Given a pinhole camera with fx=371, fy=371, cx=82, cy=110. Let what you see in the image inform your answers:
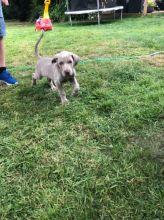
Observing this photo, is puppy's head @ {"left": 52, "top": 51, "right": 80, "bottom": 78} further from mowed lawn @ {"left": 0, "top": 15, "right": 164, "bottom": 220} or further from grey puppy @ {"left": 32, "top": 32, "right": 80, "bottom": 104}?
mowed lawn @ {"left": 0, "top": 15, "right": 164, "bottom": 220}

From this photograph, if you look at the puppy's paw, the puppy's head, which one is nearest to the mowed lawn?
the puppy's paw

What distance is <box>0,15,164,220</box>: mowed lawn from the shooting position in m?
2.35

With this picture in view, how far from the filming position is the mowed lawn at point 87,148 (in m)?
2.35

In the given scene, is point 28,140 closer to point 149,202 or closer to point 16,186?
point 16,186

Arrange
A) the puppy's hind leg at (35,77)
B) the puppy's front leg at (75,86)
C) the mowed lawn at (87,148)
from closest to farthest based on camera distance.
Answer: the mowed lawn at (87,148) → the puppy's front leg at (75,86) → the puppy's hind leg at (35,77)

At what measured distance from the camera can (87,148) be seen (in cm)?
297

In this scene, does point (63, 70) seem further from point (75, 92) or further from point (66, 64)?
point (75, 92)

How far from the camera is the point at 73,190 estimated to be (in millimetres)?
2482

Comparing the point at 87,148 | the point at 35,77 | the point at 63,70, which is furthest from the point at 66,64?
the point at 87,148

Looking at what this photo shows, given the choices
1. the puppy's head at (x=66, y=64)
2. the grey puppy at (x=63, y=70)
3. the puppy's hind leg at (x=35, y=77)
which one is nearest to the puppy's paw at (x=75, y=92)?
the grey puppy at (x=63, y=70)

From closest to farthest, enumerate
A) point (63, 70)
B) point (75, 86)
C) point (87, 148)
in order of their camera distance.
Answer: point (87, 148) → point (63, 70) → point (75, 86)

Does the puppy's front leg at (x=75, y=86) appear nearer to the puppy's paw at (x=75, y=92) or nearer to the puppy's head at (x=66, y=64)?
the puppy's paw at (x=75, y=92)

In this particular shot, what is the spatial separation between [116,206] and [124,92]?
1.92 m

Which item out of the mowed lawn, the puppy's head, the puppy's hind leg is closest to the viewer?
the mowed lawn
